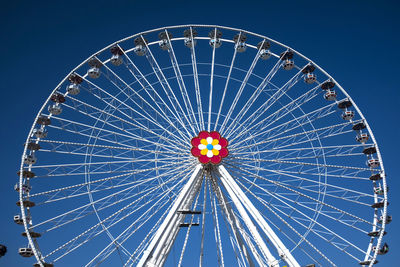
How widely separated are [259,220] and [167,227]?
464 centimetres

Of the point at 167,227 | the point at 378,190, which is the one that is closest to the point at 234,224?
the point at 167,227

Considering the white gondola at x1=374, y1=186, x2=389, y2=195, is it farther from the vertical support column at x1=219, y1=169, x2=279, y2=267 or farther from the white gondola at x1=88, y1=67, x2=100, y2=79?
the white gondola at x1=88, y1=67, x2=100, y2=79

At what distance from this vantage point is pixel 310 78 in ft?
82.9

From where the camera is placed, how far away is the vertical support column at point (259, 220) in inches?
731

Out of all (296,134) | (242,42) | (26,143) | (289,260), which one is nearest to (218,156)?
(296,134)

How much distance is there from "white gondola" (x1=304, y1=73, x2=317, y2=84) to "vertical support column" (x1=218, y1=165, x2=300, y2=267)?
8.31 meters

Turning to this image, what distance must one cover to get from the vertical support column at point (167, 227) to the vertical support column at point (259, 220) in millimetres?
1480

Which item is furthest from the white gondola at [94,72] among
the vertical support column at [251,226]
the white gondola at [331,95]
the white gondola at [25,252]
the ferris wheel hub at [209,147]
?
the white gondola at [331,95]

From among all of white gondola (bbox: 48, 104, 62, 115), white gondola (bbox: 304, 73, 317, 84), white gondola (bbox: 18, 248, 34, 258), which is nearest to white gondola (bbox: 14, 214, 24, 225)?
white gondola (bbox: 18, 248, 34, 258)

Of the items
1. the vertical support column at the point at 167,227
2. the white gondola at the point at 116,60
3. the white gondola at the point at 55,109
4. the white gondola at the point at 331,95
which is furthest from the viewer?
the white gondola at the point at 331,95

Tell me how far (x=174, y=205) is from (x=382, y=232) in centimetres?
1158

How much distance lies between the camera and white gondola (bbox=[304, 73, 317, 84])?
25234 mm

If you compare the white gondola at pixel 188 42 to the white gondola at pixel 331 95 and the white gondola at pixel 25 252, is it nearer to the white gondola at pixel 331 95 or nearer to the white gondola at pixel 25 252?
the white gondola at pixel 331 95

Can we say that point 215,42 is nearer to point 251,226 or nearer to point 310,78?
point 310,78
